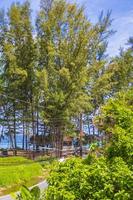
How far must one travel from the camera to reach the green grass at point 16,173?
33.4 metres

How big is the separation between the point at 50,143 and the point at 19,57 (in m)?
11.3

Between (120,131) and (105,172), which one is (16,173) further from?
(105,172)

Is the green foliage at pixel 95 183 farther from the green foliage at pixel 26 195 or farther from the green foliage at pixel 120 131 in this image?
the green foliage at pixel 26 195

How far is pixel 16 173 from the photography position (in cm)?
3591

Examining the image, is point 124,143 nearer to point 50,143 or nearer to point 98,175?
point 98,175

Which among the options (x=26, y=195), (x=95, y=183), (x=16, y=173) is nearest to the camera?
(x=95, y=183)

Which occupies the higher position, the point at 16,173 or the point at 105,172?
the point at 16,173

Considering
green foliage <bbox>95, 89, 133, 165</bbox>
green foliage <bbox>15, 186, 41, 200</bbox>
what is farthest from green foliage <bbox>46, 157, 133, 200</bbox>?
green foliage <bbox>15, 186, 41, 200</bbox>

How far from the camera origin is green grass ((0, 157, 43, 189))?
33.4 m

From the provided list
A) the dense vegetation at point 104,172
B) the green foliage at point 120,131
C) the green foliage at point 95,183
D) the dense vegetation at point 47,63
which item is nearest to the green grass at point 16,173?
the dense vegetation at point 47,63

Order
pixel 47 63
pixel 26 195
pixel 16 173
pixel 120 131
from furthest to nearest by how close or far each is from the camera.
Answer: pixel 47 63 → pixel 16 173 → pixel 120 131 → pixel 26 195

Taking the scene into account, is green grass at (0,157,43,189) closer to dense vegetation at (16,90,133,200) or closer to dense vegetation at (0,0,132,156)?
dense vegetation at (0,0,132,156)

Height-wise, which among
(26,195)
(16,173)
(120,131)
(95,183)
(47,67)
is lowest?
(26,195)

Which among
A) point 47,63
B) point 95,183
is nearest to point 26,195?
point 95,183
